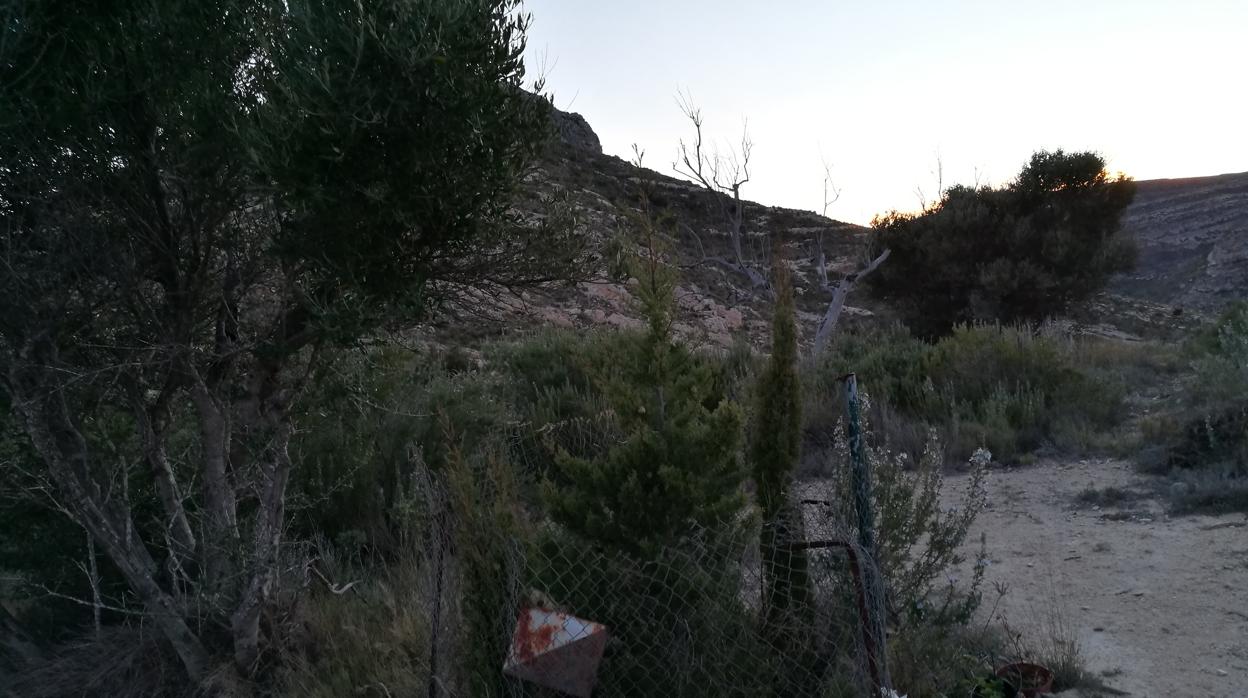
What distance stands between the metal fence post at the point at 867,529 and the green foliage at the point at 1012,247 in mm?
17741

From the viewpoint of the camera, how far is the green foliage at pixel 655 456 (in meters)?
3.63

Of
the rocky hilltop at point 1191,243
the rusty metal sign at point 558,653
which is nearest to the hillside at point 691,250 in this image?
the rusty metal sign at point 558,653

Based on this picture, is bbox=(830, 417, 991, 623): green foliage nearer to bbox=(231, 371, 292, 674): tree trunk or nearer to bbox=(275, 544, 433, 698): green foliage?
bbox=(275, 544, 433, 698): green foliage

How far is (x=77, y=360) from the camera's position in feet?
14.5

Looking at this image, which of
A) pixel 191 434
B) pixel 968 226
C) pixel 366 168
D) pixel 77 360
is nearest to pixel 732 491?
pixel 366 168

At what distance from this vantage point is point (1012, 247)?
2086 cm

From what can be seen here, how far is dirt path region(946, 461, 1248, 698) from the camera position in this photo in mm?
4465

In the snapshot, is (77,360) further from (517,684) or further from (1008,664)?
(1008,664)

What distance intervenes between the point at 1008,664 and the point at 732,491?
5.52 ft

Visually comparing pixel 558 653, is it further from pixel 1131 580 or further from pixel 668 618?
pixel 1131 580

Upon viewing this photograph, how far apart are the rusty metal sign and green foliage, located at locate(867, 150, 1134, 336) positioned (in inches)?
727

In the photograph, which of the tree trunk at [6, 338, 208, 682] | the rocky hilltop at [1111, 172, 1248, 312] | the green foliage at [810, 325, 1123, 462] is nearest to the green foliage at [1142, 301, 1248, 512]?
the green foliage at [810, 325, 1123, 462]

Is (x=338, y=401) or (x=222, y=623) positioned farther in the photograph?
(x=338, y=401)

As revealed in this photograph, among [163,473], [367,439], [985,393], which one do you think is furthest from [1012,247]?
[163,473]
